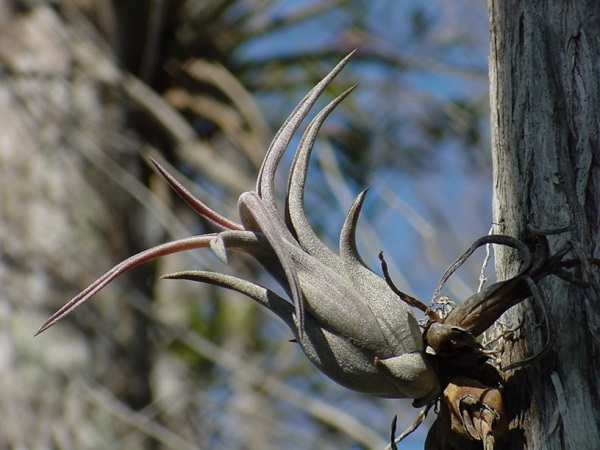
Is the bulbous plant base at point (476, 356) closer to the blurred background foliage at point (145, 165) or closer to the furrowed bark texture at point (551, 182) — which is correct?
the furrowed bark texture at point (551, 182)

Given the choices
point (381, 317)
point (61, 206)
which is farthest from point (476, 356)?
point (61, 206)

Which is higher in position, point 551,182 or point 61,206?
point 61,206

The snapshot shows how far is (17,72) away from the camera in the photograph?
2766 mm

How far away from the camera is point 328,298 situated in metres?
0.78

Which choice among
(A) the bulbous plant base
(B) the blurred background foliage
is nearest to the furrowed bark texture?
(A) the bulbous plant base

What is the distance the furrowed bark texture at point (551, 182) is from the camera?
779 mm

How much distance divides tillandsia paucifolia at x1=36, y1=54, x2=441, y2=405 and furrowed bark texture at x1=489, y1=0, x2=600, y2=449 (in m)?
0.09

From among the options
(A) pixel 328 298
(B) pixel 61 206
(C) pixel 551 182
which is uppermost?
(B) pixel 61 206

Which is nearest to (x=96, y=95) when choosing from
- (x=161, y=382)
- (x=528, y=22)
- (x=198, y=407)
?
(x=198, y=407)

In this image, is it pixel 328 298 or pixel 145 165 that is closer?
pixel 328 298

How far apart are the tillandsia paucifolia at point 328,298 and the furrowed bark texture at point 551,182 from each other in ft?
0.31

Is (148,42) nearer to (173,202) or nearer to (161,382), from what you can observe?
(173,202)

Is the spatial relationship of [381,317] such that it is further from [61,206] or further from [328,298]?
A: [61,206]

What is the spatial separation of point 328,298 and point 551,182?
235mm
